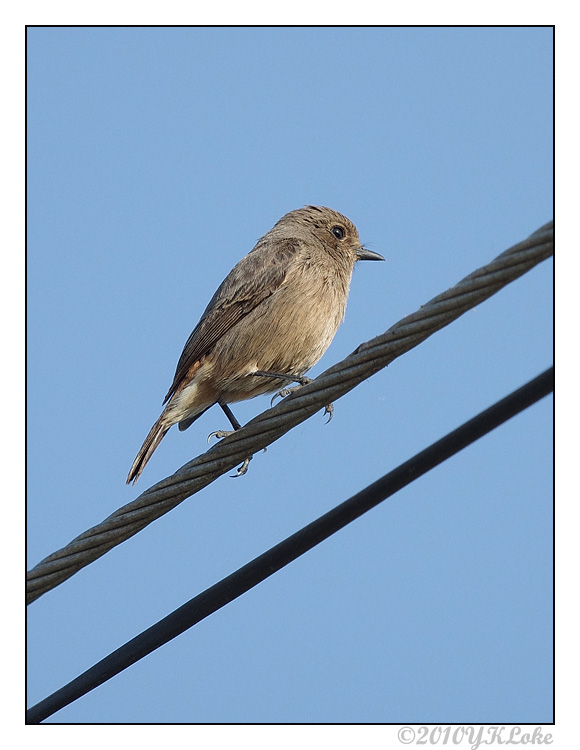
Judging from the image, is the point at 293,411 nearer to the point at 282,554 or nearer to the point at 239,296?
the point at 282,554

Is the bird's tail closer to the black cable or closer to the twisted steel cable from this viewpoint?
the twisted steel cable

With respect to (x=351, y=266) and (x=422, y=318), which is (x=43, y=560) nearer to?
(x=422, y=318)

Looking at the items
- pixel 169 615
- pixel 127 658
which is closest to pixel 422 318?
pixel 169 615

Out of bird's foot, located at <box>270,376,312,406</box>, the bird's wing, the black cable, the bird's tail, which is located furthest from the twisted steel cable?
the bird's wing

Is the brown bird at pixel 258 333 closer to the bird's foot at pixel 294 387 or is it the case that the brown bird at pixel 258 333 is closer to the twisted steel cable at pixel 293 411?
the bird's foot at pixel 294 387

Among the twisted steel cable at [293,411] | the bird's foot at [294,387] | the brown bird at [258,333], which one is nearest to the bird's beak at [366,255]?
the brown bird at [258,333]
